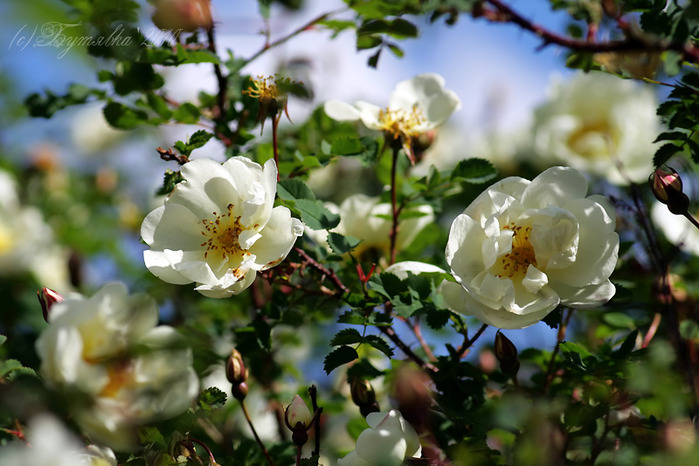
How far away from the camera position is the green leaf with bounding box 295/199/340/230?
120cm

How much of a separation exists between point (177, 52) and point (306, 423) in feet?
2.51

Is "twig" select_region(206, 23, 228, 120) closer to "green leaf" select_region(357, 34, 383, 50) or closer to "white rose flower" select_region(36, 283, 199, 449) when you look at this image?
"green leaf" select_region(357, 34, 383, 50)

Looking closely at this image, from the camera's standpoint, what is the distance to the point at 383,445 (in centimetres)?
108

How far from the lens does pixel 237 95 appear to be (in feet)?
4.96

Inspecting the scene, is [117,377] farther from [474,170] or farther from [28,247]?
[28,247]

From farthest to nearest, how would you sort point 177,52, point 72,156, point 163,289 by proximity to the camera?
1. point 72,156
2. point 163,289
3. point 177,52

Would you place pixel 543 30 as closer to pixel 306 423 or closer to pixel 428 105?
pixel 428 105

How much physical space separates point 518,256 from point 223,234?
52 cm

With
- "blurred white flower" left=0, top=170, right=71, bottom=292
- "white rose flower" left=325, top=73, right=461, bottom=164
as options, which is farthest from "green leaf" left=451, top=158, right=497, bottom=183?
"blurred white flower" left=0, top=170, right=71, bottom=292

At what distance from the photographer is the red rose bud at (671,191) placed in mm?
1147

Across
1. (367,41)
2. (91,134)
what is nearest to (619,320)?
(367,41)

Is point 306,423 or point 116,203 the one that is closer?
point 306,423

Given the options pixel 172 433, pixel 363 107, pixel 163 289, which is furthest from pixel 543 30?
pixel 163 289

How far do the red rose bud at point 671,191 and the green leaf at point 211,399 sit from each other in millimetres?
813
